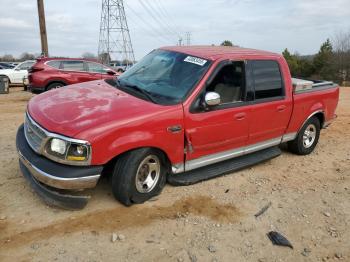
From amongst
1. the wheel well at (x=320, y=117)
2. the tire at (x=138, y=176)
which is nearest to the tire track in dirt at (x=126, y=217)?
the tire at (x=138, y=176)

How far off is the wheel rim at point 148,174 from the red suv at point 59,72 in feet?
25.1

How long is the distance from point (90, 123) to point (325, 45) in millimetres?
56245

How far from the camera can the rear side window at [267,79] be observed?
5.34 metres

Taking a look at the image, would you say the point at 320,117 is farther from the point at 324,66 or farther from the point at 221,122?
the point at 324,66

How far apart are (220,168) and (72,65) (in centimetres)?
901

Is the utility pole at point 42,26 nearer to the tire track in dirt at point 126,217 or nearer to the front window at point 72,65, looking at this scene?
the front window at point 72,65

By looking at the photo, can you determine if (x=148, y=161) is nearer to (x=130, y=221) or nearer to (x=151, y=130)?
(x=151, y=130)

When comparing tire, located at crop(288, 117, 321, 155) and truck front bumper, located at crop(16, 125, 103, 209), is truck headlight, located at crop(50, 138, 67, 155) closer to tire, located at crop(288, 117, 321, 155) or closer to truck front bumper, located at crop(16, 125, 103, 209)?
truck front bumper, located at crop(16, 125, 103, 209)

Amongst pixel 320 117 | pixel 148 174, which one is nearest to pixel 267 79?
pixel 320 117

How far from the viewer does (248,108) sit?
203 inches

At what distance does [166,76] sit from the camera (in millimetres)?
4918

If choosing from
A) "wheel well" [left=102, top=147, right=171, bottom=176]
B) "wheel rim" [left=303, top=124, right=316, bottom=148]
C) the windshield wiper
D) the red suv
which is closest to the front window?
the red suv

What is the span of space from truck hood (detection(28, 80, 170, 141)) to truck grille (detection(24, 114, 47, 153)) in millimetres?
74

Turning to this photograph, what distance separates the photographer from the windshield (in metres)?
4.59
